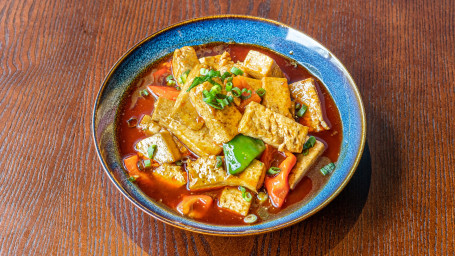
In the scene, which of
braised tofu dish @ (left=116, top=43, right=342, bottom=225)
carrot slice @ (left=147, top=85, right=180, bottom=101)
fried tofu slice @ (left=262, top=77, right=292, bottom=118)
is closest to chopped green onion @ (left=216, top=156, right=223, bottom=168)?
braised tofu dish @ (left=116, top=43, right=342, bottom=225)

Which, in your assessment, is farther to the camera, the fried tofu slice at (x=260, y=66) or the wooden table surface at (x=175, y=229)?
the fried tofu slice at (x=260, y=66)

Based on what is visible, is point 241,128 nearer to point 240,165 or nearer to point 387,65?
point 240,165

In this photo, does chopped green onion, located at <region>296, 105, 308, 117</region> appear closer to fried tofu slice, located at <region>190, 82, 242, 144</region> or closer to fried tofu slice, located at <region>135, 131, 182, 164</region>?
fried tofu slice, located at <region>190, 82, 242, 144</region>

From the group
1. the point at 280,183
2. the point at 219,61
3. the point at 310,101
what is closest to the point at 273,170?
the point at 280,183

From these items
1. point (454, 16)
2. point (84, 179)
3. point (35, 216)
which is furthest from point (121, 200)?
point (454, 16)

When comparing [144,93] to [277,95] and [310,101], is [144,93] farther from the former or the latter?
[310,101]

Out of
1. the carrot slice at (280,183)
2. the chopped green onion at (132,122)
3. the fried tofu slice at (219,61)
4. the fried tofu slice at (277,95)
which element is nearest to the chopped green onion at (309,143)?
the carrot slice at (280,183)

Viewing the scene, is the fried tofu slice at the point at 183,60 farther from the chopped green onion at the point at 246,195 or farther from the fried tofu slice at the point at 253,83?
the chopped green onion at the point at 246,195
